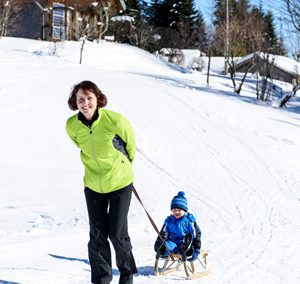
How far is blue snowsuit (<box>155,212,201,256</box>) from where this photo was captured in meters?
4.90

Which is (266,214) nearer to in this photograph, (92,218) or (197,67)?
(92,218)

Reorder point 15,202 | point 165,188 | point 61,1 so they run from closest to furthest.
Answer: point 15,202 < point 165,188 < point 61,1

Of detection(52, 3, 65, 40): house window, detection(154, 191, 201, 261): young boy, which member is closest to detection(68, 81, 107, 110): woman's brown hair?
detection(154, 191, 201, 261): young boy

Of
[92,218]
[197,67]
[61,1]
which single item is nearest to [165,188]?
[92,218]

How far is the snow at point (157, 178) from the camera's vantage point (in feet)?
17.6

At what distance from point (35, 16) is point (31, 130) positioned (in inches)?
920

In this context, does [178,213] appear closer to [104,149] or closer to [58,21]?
[104,149]

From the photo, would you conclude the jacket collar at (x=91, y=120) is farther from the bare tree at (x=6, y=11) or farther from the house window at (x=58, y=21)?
the house window at (x=58, y=21)

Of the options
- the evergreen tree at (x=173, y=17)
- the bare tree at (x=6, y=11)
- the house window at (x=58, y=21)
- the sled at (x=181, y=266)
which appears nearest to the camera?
the sled at (x=181, y=266)

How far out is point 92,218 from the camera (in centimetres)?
399

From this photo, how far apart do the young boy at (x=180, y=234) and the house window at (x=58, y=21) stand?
28244 millimetres

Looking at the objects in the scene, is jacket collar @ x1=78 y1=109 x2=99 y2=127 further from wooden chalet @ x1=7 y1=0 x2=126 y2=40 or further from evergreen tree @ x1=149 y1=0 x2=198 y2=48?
evergreen tree @ x1=149 y1=0 x2=198 y2=48

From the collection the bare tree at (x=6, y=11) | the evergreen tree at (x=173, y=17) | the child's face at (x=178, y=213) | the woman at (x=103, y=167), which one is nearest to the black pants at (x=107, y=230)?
the woman at (x=103, y=167)

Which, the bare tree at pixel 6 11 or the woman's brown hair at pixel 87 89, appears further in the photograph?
the bare tree at pixel 6 11
